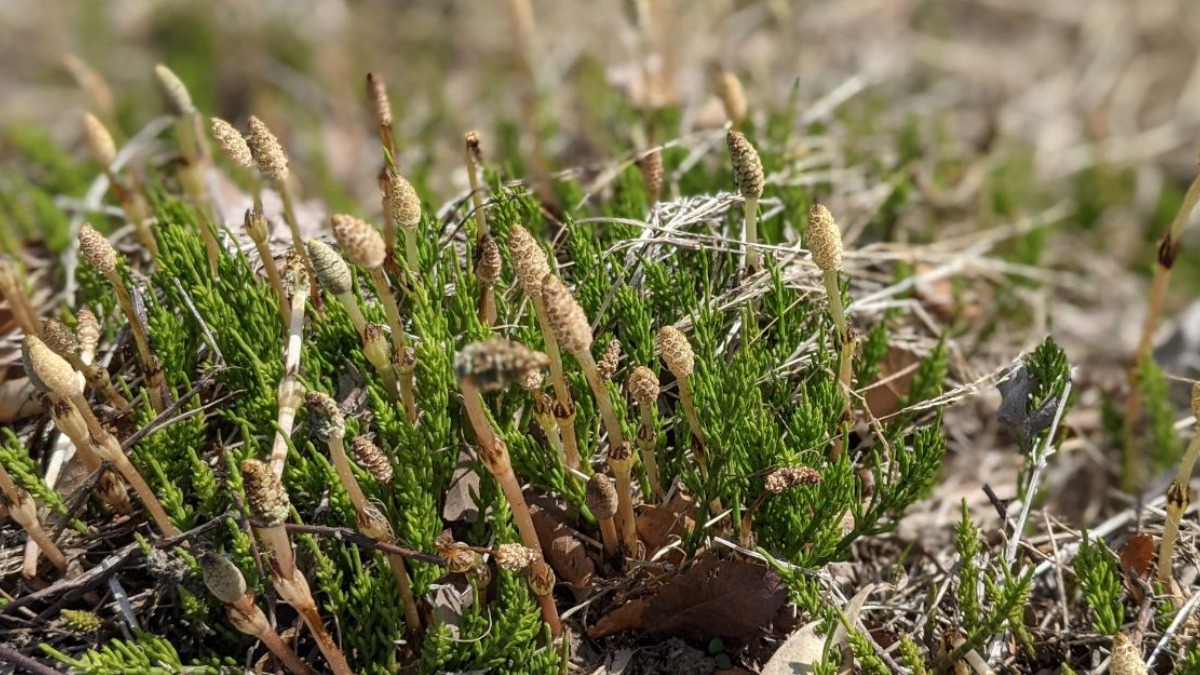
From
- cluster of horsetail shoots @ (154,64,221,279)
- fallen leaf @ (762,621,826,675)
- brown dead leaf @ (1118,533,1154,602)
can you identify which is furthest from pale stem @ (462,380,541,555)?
brown dead leaf @ (1118,533,1154,602)

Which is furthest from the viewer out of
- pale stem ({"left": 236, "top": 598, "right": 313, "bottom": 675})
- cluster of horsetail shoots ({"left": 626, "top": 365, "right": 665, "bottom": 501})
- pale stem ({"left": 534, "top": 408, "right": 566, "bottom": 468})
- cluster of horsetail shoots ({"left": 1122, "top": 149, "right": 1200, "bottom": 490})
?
cluster of horsetail shoots ({"left": 1122, "top": 149, "right": 1200, "bottom": 490})

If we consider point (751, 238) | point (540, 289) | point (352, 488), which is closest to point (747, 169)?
point (751, 238)

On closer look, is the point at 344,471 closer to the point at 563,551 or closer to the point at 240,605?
the point at 240,605

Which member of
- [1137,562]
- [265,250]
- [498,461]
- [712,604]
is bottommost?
[1137,562]

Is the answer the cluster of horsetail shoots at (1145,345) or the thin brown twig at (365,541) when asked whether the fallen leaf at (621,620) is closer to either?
the thin brown twig at (365,541)

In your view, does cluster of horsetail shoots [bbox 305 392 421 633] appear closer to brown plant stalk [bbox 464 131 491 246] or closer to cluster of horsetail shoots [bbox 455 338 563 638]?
cluster of horsetail shoots [bbox 455 338 563 638]
